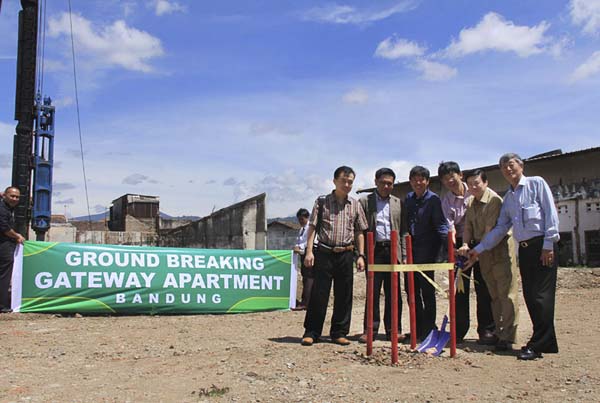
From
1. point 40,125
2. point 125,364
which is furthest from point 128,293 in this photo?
point 40,125

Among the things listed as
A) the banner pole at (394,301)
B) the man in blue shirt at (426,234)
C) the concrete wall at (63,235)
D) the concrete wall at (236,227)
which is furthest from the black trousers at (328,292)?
the concrete wall at (63,235)

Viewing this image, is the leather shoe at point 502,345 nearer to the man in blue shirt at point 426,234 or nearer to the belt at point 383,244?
the man in blue shirt at point 426,234

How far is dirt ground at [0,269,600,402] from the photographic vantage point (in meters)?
3.94

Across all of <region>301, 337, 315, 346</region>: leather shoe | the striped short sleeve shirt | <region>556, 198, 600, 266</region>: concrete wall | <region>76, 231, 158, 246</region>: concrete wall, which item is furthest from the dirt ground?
<region>76, 231, 158, 246</region>: concrete wall

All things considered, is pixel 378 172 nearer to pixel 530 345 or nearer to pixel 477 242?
pixel 477 242

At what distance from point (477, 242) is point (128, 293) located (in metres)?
5.30

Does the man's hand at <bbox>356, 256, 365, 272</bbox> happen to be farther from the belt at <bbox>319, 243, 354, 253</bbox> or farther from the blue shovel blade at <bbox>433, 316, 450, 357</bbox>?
the blue shovel blade at <bbox>433, 316, 450, 357</bbox>

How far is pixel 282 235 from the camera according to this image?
116 feet

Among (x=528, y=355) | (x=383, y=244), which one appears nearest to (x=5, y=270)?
(x=383, y=244)

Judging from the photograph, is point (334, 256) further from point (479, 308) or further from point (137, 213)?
point (137, 213)

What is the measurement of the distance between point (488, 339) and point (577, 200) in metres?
15.8

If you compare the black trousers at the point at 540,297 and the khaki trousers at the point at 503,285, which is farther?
the khaki trousers at the point at 503,285

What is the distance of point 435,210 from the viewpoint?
5.76 metres

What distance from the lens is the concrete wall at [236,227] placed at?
17.3 m
